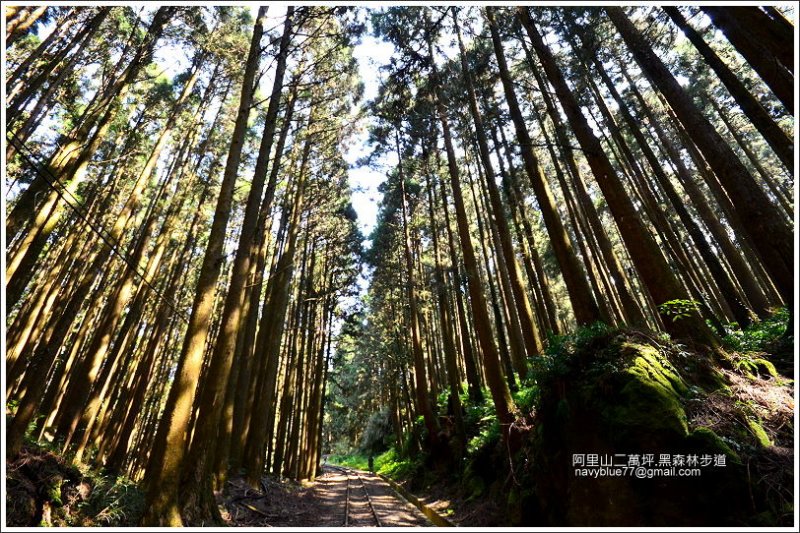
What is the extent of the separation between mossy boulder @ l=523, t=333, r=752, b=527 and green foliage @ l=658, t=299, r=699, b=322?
26.5 inches

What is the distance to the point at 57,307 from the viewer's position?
1146 cm

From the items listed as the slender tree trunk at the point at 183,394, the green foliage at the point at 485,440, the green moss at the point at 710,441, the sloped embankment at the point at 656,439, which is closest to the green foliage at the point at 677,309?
the sloped embankment at the point at 656,439

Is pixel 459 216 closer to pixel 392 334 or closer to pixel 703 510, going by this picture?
pixel 703 510

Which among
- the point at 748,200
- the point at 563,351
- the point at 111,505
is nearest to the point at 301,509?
the point at 111,505

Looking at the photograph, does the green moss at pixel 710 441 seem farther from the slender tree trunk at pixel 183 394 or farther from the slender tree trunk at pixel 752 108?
the slender tree trunk at pixel 183 394

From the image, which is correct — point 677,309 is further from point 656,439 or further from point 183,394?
point 183,394

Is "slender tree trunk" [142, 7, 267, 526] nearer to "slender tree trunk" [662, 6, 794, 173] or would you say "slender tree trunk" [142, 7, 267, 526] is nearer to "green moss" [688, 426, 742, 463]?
"green moss" [688, 426, 742, 463]

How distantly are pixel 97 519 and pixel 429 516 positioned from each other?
22.1 ft

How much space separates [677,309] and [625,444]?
2.46m

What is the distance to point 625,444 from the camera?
419 centimetres

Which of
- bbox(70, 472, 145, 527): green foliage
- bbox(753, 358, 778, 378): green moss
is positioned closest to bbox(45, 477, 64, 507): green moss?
bbox(70, 472, 145, 527): green foliage

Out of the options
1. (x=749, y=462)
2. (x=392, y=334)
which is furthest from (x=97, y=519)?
(x=392, y=334)

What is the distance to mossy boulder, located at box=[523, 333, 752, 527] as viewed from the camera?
3.65 metres

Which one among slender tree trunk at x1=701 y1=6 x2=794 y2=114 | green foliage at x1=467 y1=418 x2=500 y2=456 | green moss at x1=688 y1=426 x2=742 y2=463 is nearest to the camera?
green moss at x1=688 y1=426 x2=742 y2=463
